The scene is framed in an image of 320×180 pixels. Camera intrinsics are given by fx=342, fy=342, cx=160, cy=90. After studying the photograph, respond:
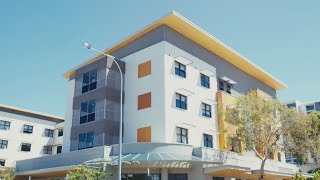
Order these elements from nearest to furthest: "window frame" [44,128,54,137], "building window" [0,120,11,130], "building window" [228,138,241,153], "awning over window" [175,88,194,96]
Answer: "awning over window" [175,88,194,96] → "building window" [228,138,241,153] → "building window" [0,120,11,130] → "window frame" [44,128,54,137]

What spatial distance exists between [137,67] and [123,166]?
11126 millimetres

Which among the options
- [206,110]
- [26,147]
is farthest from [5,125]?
[206,110]

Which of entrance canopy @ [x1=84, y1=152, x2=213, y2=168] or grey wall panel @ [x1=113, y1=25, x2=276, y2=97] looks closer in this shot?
entrance canopy @ [x1=84, y1=152, x2=213, y2=168]

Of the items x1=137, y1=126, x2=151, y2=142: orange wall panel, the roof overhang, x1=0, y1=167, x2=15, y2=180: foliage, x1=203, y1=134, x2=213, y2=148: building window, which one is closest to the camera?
x1=137, y1=126, x2=151, y2=142: orange wall panel

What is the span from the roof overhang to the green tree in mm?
8329

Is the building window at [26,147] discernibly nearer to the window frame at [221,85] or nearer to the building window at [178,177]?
the window frame at [221,85]

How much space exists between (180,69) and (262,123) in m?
9.34

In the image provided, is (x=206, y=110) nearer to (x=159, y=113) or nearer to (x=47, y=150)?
(x=159, y=113)

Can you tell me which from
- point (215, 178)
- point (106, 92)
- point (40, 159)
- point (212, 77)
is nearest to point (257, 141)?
point (215, 178)

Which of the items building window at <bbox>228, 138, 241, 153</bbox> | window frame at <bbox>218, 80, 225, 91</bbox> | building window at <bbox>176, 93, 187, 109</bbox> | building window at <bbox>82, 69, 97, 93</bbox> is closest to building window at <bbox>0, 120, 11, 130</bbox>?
building window at <bbox>82, 69, 97, 93</bbox>

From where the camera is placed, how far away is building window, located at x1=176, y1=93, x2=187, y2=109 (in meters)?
32.6

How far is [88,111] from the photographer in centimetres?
3512

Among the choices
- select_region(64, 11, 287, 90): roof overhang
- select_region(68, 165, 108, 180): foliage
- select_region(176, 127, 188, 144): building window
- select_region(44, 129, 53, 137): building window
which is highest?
select_region(64, 11, 287, 90): roof overhang

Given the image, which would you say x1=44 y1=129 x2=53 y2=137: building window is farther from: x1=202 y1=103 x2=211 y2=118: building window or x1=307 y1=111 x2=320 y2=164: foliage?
x1=307 y1=111 x2=320 y2=164: foliage
